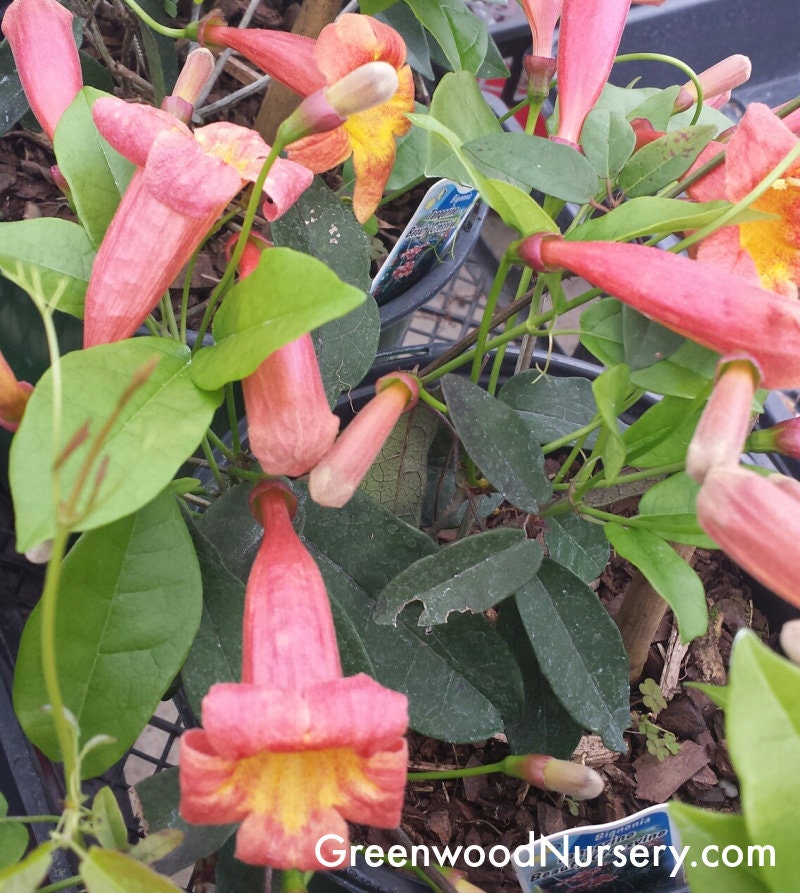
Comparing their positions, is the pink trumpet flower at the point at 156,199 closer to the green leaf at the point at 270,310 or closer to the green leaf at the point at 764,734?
the green leaf at the point at 270,310

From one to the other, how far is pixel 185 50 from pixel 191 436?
0.82m

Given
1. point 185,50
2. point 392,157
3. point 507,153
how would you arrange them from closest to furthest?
1. point 507,153
2. point 392,157
3. point 185,50

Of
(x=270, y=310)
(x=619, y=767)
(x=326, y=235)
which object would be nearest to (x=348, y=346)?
(x=326, y=235)

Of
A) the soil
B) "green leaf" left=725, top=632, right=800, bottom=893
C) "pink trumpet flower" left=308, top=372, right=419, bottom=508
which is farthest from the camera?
the soil

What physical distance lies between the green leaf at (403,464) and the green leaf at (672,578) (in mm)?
215

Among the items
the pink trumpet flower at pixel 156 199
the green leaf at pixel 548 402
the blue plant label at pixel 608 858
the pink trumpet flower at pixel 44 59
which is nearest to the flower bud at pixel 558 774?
the blue plant label at pixel 608 858

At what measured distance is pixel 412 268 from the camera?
2.75ft

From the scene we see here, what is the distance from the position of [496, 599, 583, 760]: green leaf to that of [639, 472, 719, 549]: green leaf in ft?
0.48

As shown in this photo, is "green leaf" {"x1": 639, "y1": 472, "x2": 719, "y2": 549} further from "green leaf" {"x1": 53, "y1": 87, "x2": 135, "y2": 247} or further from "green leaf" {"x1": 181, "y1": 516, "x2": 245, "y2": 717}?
"green leaf" {"x1": 53, "y1": 87, "x2": 135, "y2": 247}

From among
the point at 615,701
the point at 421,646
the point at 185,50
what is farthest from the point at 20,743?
the point at 185,50

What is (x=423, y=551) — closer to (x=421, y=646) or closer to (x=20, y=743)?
(x=421, y=646)

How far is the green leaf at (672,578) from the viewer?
495 millimetres

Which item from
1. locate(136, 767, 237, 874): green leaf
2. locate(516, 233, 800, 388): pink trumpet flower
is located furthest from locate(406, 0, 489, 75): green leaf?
locate(136, 767, 237, 874): green leaf

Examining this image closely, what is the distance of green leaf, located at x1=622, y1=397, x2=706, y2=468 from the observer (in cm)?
51
